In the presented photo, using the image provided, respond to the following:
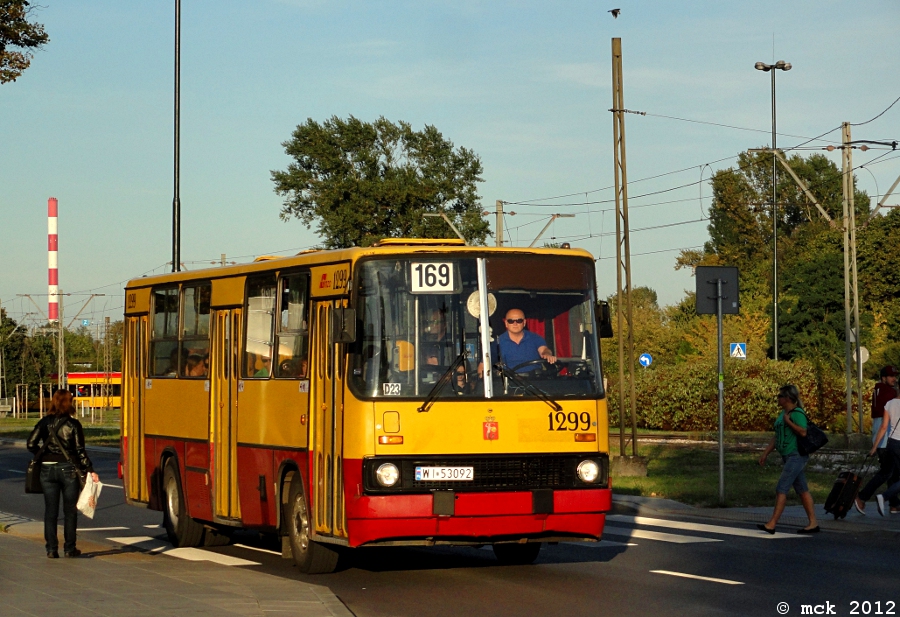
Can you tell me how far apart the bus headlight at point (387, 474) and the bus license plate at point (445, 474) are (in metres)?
0.19

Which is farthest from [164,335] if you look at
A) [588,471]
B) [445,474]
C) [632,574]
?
[632,574]

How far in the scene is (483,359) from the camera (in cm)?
1226

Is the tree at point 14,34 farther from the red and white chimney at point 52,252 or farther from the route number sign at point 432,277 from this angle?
the red and white chimney at point 52,252

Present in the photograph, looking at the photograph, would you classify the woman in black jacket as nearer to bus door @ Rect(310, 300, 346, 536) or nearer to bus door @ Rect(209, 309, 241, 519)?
bus door @ Rect(209, 309, 241, 519)

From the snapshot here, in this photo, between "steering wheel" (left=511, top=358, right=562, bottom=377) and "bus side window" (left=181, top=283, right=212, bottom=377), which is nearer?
"steering wheel" (left=511, top=358, right=562, bottom=377)

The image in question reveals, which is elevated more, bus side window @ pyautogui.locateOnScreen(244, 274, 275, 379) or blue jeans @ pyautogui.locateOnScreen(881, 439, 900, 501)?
bus side window @ pyautogui.locateOnScreen(244, 274, 275, 379)

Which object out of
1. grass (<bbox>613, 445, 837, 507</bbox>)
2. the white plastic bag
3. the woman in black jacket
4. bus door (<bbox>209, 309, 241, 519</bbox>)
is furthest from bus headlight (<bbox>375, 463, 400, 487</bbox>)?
grass (<bbox>613, 445, 837, 507</bbox>)

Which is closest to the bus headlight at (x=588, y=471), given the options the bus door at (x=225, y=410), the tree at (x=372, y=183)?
the bus door at (x=225, y=410)

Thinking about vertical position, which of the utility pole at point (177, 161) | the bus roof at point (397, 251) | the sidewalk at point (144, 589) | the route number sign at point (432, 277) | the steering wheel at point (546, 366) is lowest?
the sidewalk at point (144, 589)

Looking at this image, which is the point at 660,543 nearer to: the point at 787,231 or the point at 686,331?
the point at 686,331

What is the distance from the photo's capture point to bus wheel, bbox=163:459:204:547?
637 inches

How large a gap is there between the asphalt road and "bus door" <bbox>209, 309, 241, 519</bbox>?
25.3 inches

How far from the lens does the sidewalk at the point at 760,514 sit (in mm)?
16766

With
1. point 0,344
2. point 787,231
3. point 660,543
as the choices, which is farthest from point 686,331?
point 660,543
